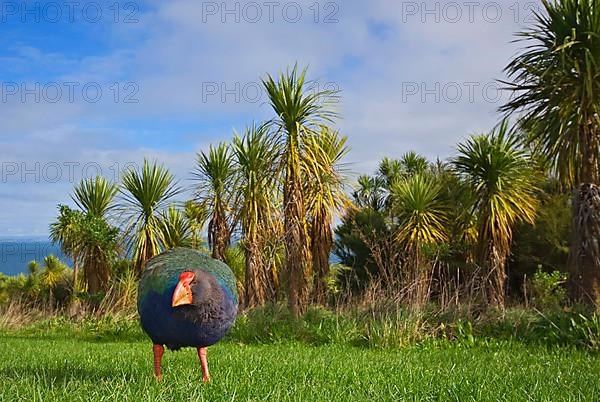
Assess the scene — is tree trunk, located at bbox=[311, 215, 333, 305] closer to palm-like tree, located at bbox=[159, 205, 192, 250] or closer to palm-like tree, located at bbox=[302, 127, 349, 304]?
palm-like tree, located at bbox=[302, 127, 349, 304]

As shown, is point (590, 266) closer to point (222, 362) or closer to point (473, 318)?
point (473, 318)

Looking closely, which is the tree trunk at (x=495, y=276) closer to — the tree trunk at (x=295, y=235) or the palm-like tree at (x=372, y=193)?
the tree trunk at (x=295, y=235)

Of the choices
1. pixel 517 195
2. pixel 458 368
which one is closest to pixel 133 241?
pixel 517 195

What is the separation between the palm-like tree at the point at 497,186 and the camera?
46.4ft

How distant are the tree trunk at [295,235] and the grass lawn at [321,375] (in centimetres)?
345

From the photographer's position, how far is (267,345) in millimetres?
9406

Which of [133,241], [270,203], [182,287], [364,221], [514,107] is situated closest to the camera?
[182,287]

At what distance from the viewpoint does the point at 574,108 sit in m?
10.1

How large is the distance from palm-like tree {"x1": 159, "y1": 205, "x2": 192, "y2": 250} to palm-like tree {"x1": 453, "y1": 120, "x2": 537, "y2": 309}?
7892 mm

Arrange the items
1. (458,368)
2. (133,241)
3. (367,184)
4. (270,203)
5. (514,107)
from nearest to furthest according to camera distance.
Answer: (458,368), (514,107), (270,203), (133,241), (367,184)

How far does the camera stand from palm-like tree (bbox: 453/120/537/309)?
46.4ft

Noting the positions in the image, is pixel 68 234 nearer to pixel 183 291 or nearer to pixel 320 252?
pixel 320 252

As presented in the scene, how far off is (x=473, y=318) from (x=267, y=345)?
3.13 metres

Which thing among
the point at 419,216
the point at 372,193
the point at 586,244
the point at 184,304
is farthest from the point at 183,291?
the point at 372,193
